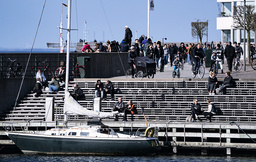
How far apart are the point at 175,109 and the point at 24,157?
772 cm

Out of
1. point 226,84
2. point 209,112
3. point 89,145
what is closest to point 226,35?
point 226,84

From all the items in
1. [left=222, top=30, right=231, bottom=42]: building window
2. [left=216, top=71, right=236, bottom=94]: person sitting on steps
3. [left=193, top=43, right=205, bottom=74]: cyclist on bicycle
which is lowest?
[left=216, top=71, right=236, bottom=94]: person sitting on steps

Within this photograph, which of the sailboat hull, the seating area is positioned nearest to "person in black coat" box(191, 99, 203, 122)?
the seating area

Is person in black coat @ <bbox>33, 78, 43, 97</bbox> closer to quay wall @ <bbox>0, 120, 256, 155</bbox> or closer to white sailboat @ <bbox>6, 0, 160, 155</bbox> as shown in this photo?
quay wall @ <bbox>0, 120, 256, 155</bbox>

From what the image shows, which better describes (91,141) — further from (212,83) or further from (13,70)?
(13,70)

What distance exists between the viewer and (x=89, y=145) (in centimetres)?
3142

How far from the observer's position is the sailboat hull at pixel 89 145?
3117cm

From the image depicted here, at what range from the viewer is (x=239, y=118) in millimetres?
33500

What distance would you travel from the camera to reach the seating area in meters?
34.1

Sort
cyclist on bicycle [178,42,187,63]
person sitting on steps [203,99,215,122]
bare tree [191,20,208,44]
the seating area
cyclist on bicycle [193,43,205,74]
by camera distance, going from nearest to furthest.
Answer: person sitting on steps [203,99,215,122]
the seating area
cyclist on bicycle [193,43,205,74]
cyclist on bicycle [178,42,187,63]
bare tree [191,20,208,44]

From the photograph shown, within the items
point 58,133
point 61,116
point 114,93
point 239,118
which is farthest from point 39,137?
point 239,118

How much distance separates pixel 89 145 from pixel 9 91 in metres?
8.13

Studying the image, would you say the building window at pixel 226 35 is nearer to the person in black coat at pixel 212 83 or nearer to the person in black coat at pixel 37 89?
the person in black coat at pixel 212 83

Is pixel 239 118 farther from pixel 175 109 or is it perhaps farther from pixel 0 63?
pixel 0 63
